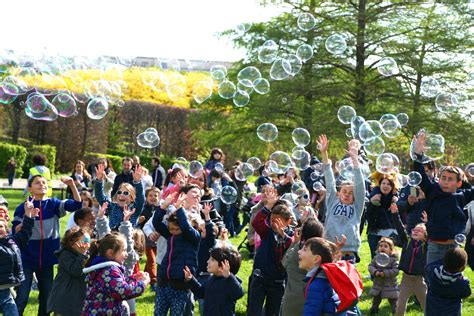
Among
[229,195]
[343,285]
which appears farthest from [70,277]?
[229,195]

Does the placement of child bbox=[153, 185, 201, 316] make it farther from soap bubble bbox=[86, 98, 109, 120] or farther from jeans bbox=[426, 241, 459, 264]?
soap bubble bbox=[86, 98, 109, 120]

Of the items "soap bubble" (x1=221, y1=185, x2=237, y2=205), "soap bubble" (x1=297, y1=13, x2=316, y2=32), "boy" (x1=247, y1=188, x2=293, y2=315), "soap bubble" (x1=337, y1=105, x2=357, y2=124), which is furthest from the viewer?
"soap bubble" (x1=297, y1=13, x2=316, y2=32)

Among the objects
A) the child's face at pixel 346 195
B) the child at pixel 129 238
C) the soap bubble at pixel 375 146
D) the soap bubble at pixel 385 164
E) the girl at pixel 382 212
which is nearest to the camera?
the child at pixel 129 238

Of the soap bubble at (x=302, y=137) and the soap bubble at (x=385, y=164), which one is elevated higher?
the soap bubble at (x=302, y=137)

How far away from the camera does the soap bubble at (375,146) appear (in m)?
10.0

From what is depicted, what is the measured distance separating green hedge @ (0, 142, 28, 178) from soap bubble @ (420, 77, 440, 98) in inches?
605

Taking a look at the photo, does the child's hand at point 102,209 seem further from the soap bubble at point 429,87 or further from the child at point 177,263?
the soap bubble at point 429,87

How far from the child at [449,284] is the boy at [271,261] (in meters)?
1.38

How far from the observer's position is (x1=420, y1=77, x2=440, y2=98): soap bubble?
1844 cm

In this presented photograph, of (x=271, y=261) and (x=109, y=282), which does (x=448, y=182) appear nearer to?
(x=271, y=261)

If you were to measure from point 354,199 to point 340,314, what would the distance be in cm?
248

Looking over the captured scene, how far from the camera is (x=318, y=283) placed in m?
4.89

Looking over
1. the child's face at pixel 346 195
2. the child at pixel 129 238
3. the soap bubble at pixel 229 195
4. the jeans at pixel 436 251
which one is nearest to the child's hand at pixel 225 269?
the child at pixel 129 238

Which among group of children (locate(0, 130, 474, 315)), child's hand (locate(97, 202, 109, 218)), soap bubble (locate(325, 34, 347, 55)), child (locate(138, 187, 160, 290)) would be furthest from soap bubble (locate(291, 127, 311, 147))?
child's hand (locate(97, 202, 109, 218))
